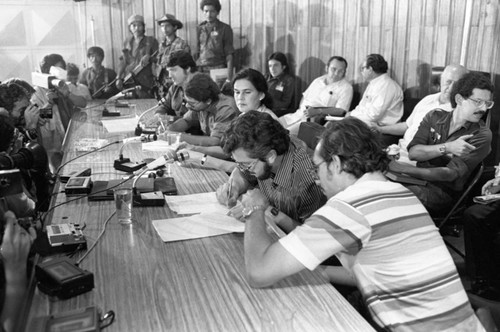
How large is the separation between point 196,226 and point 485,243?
5.23 ft

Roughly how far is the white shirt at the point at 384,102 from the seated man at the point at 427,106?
1.04 feet

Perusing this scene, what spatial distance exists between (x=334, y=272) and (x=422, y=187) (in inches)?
49.0

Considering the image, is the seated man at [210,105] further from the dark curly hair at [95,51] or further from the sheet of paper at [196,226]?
the dark curly hair at [95,51]

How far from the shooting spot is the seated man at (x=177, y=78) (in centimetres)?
420

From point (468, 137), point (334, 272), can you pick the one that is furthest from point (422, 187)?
point (334, 272)

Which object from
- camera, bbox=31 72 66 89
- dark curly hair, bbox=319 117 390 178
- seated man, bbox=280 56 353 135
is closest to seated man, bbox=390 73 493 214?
dark curly hair, bbox=319 117 390 178

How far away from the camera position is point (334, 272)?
1778 mm

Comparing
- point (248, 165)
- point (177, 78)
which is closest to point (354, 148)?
point (248, 165)

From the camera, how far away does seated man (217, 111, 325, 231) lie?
6.64 ft

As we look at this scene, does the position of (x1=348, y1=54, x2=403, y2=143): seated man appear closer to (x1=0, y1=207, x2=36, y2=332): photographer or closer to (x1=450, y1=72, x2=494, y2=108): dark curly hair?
(x1=450, y1=72, x2=494, y2=108): dark curly hair

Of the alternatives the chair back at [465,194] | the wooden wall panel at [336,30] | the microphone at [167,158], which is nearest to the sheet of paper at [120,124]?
the microphone at [167,158]

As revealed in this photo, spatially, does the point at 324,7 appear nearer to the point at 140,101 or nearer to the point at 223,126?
the point at 140,101

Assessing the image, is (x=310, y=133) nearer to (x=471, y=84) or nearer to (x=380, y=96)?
(x=471, y=84)

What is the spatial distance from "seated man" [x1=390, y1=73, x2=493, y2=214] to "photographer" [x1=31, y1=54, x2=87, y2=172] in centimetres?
246
